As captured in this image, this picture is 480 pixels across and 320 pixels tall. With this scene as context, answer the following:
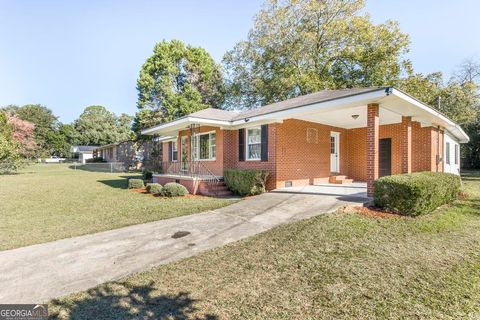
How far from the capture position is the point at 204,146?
14188mm

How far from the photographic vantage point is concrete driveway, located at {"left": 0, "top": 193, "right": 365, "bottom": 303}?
3674 mm

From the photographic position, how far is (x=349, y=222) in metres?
5.92

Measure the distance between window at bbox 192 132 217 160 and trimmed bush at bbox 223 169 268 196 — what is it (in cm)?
285

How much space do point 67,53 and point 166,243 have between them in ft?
48.5

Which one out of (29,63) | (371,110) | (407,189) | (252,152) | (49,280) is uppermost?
(29,63)

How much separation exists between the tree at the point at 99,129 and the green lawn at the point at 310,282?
6657 cm

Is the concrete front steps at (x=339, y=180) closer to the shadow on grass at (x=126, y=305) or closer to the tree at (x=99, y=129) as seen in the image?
the shadow on grass at (x=126, y=305)

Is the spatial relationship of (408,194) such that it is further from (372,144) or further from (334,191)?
(334,191)

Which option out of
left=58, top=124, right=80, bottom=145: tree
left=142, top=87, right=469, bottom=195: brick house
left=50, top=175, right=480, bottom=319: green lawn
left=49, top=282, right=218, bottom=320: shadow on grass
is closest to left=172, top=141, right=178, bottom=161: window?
left=142, top=87, right=469, bottom=195: brick house

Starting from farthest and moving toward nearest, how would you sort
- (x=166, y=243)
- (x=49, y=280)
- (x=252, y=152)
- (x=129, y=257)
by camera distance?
(x=252, y=152)
(x=166, y=243)
(x=129, y=257)
(x=49, y=280)

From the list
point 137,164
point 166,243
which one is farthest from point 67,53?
point 137,164

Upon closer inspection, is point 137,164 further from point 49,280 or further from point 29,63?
point 49,280

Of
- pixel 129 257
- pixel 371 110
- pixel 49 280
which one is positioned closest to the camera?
pixel 49 280

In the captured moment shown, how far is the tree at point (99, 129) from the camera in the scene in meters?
66.1
